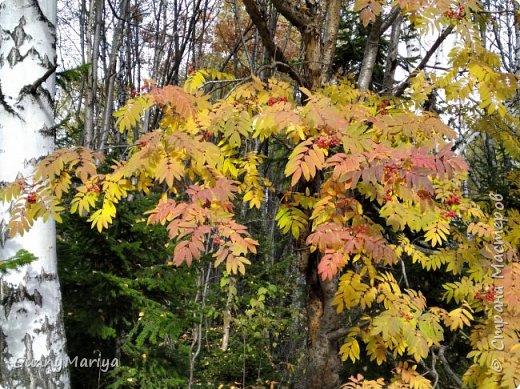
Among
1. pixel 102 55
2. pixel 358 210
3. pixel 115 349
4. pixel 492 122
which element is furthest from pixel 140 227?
pixel 102 55

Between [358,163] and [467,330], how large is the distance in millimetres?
3654

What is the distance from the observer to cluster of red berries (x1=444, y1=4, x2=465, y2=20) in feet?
7.79

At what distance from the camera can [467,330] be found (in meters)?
4.58

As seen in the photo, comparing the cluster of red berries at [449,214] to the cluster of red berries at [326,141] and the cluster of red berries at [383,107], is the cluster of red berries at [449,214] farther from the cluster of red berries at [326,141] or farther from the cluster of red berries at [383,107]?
the cluster of red berries at [326,141]

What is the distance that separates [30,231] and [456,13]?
2.50 meters

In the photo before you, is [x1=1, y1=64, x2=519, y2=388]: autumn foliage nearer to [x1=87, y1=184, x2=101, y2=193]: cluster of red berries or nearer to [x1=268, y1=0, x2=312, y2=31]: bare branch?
[x1=87, y1=184, x2=101, y2=193]: cluster of red berries

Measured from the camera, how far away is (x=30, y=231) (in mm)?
2098

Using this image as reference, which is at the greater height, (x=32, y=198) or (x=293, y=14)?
(x=293, y=14)

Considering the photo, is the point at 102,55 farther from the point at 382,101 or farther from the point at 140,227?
the point at 382,101

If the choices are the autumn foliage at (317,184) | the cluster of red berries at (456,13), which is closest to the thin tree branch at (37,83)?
the autumn foliage at (317,184)

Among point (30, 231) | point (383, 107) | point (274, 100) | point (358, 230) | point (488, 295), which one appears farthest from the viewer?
point (383, 107)

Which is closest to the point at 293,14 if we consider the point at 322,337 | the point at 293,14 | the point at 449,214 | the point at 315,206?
the point at 293,14

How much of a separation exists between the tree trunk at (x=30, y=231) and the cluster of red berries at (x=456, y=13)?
6.80 ft

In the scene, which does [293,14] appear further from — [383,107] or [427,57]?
[427,57]
